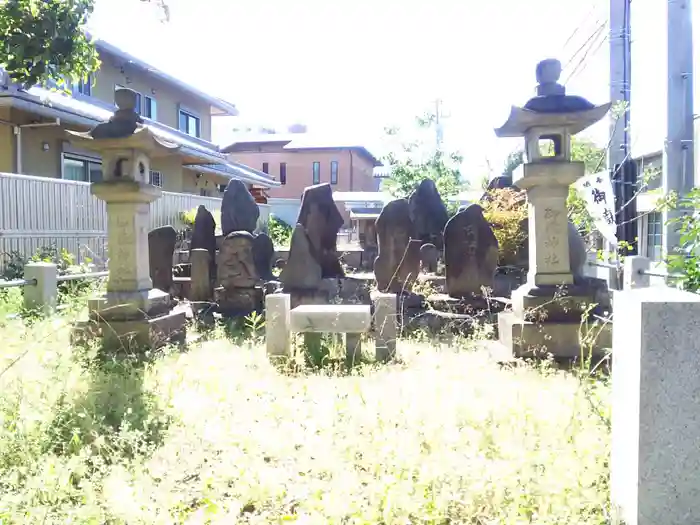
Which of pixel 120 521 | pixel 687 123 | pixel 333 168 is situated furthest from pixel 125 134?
pixel 333 168

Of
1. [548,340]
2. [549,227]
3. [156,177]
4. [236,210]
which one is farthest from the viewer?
[156,177]

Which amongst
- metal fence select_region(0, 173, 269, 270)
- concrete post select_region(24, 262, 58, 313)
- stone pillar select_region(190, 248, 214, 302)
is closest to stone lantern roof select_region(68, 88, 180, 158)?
concrete post select_region(24, 262, 58, 313)

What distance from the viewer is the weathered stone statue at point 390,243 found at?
830 cm

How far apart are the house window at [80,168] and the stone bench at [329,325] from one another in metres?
9.74

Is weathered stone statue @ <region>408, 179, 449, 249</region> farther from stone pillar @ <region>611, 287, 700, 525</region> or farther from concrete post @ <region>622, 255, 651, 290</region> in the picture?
stone pillar @ <region>611, 287, 700, 525</region>

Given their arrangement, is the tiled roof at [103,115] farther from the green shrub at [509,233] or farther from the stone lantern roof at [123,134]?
the green shrub at [509,233]

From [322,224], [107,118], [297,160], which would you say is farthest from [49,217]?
[297,160]

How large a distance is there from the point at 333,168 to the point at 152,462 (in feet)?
107

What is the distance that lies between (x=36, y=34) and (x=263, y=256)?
5214 mm

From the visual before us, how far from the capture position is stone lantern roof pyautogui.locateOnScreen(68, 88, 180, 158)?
5.82 m

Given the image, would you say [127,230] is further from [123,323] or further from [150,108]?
[150,108]

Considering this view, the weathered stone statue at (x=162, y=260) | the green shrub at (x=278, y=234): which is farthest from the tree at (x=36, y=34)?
the green shrub at (x=278, y=234)

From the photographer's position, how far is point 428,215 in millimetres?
11211

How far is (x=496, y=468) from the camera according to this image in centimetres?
281
